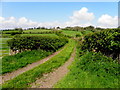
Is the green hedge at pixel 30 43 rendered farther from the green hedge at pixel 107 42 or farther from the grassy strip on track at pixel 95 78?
the grassy strip on track at pixel 95 78

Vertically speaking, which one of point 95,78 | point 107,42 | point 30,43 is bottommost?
point 95,78

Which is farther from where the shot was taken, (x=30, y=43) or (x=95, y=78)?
(x=30, y=43)

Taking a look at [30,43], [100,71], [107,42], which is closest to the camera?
[100,71]

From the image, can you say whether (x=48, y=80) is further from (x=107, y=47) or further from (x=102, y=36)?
(x=102, y=36)

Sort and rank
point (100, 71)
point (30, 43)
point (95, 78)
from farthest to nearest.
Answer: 1. point (30, 43)
2. point (100, 71)
3. point (95, 78)

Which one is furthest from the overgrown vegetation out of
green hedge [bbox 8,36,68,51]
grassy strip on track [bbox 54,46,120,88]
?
green hedge [bbox 8,36,68,51]

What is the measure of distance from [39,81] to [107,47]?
7642 mm

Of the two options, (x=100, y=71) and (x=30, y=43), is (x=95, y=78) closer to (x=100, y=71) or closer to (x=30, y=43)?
(x=100, y=71)

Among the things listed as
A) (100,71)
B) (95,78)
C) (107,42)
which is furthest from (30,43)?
(95,78)

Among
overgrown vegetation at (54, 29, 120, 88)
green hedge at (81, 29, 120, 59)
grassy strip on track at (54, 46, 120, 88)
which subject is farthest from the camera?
green hedge at (81, 29, 120, 59)

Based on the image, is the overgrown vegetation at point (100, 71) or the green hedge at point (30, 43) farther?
the green hedge at point (30, 43)

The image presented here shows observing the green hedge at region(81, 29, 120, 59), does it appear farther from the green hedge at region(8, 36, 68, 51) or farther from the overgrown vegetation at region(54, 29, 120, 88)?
the green hedge at region(8, 36, 68, 51)

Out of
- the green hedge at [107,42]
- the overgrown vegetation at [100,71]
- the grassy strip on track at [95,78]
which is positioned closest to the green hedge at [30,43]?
the green hedge at [107,42]

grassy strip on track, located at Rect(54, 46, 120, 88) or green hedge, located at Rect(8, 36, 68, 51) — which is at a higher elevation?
green hedge, located at Rect(8, 36, 68, 51)
